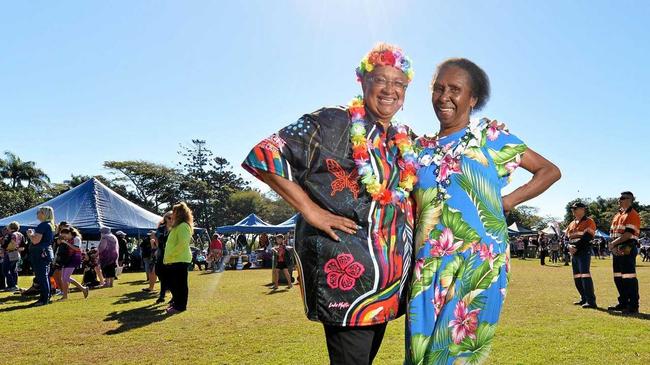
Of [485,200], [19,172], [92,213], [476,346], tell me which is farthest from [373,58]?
[19,172]

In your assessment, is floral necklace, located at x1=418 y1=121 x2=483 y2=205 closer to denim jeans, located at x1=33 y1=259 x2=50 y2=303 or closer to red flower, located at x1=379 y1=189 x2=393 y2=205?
red flower, located at x1=379 y1=189 x2=393 y2=205

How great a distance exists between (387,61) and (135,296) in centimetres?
1175

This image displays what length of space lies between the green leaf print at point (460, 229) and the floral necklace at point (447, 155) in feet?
0.36

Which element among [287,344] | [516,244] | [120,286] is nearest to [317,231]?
[287,344]

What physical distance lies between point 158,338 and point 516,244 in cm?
3523

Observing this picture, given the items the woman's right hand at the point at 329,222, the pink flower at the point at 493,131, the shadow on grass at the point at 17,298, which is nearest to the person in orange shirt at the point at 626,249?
the pink flower at the point at 493,131

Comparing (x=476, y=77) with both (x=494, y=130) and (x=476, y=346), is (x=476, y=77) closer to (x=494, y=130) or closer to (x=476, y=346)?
(x=494, y=130)

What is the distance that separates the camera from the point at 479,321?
9.23 feet

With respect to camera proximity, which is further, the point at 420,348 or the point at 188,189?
the point at 188,189

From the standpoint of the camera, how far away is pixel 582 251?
1006 cm

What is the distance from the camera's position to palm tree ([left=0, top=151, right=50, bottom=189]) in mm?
60844

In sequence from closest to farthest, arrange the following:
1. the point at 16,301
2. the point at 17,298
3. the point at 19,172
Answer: the point at 16,301 → the point at 17,298 → the point at 19,172

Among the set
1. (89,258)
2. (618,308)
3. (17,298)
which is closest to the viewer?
(618,308)

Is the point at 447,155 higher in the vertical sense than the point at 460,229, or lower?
higher
